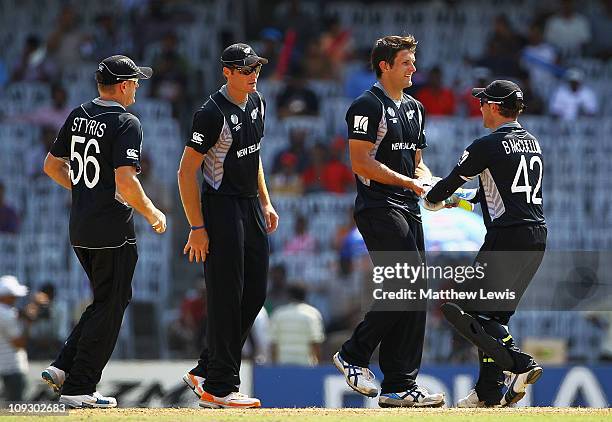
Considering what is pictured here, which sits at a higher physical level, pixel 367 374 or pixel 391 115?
pixel 391 115

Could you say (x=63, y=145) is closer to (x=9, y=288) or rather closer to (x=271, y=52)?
(x=9, y=288)

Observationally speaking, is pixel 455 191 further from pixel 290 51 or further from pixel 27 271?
pixel 290 51

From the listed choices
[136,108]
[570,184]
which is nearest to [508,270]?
[570,184]

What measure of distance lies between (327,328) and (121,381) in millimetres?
2841

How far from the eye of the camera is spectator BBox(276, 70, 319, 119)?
60.5 feet

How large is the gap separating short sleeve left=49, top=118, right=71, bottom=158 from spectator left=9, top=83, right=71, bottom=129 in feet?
30.3

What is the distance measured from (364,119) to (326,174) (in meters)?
8.29

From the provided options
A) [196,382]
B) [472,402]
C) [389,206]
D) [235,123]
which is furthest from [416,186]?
[196,382]

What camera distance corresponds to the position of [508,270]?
931 cm

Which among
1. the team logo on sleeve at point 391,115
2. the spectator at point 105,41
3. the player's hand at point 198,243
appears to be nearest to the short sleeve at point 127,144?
the player's hand at point 198,243

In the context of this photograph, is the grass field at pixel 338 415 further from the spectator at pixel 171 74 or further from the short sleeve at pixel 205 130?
the spectator at pixel 171 74

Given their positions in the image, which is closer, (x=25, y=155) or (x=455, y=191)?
(x=455, y=191)

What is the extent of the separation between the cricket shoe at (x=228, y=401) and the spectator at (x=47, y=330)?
660 centimetres

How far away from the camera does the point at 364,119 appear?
9211 millimetres
